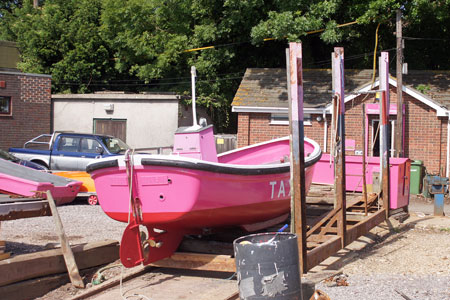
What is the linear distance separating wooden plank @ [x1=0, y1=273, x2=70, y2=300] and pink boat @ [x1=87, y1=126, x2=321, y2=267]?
1.12 m

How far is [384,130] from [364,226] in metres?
3.15

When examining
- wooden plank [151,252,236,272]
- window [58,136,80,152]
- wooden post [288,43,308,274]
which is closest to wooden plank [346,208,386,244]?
wooden post [288,43,308,274]

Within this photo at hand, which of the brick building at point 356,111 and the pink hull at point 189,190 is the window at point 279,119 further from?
the pink hull at point 189,190

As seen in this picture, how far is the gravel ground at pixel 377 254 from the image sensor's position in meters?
7.06

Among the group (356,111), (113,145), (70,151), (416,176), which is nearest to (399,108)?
(356,111)

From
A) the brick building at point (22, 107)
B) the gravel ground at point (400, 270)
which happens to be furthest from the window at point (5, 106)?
the gravel ground at point (400, 270)

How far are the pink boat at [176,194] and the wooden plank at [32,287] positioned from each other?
1.12 meters

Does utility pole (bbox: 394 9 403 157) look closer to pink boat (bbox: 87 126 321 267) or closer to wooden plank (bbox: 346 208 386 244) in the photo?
wooden plank (bbox: 346 208 386 244)

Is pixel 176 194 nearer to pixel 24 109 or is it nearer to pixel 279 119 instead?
pixel 279 119

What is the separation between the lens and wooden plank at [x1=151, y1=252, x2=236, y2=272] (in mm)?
7382

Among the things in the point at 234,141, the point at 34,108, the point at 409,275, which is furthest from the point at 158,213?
the point at 34,108

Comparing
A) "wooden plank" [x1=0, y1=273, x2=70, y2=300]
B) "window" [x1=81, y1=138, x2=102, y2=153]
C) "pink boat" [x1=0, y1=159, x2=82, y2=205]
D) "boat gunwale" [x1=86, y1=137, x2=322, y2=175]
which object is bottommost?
"wooden plank" [x1=0, y1=273, x2=70, y2=300]

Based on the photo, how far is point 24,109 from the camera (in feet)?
78.0

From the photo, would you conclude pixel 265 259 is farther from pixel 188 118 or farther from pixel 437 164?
pixel 188 118
